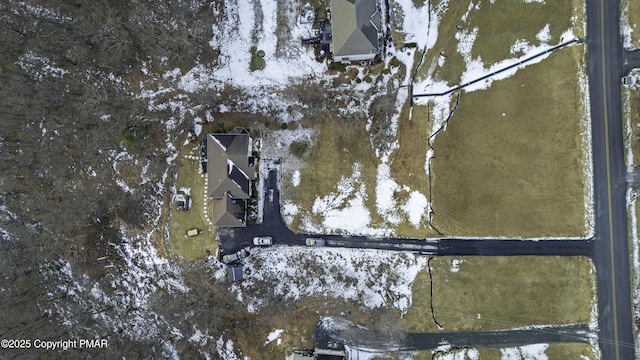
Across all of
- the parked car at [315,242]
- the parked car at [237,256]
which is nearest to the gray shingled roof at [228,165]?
the parked car at [237,256]

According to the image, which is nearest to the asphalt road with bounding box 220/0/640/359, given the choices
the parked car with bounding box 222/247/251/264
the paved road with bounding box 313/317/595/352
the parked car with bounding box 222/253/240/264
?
the paved road with bounding box 313/317/595/352

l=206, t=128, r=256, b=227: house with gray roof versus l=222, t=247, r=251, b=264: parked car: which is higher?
l=206, t=128, r=256, b=227: house with gray roof

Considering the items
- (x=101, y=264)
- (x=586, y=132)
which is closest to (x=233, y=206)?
(x=101, y=264)

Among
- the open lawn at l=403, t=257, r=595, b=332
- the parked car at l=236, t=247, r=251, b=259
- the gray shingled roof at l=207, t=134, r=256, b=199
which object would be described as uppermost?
the gray shingled roof at l=207, t=134, r=256, b=199

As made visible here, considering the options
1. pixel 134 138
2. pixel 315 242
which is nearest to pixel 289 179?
pixel 315 242

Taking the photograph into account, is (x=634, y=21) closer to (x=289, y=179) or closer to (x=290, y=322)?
(x=289, y=179)

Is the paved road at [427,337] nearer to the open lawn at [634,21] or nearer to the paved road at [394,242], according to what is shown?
the paved road at [394,242]

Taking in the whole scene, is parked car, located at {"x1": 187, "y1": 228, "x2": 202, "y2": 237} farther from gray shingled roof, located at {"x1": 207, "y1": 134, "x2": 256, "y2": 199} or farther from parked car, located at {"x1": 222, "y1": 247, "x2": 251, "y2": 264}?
gray shingled roof, located at {"x1": 207, "y1": 134, "x2": 256, "y2": 199}

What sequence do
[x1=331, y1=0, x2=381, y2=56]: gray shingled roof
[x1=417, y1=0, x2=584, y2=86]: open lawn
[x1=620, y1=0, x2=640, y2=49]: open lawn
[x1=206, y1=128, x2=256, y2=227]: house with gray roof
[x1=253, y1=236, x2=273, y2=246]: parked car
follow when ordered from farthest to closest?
[x1=253, y1=236, x2=273, y2=246]: parked car < [x1=206, y1=128, x2=256, y2=227]: house with gray roof < [x1=331, y1=0, x2=381, y2=56]: gray shingled roof < [x1=417, y1=0, x2=584, y2=86]: open lawn < [x1=620, y1=0, x2=640, y2=49]: open lawn
